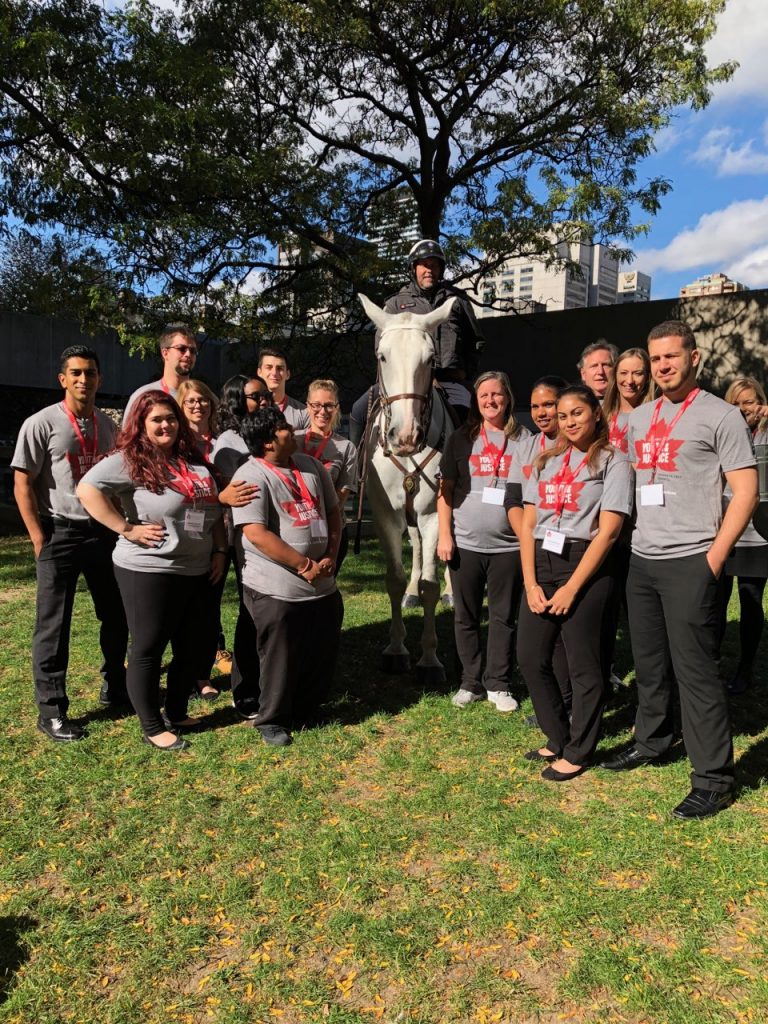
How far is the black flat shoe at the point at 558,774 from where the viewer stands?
3.86m

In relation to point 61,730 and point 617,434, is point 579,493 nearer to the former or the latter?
point 617,434

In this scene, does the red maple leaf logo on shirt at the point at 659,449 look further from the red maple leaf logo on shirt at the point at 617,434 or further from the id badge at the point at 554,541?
the id badge at the point at 554,541

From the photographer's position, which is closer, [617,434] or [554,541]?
[554,541]

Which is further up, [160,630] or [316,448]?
[316,448]

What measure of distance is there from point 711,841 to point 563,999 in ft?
4.16

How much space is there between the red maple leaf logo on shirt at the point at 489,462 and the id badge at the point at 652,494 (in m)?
1.16

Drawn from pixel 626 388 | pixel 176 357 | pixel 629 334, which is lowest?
pixel 626 388

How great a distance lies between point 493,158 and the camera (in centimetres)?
1594

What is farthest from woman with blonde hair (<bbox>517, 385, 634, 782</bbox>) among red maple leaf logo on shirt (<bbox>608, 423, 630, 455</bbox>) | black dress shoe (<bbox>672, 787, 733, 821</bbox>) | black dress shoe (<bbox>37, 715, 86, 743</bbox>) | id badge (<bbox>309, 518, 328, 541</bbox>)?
black dress shoe (<bbox>37, 715, 86, 743</bbox>)

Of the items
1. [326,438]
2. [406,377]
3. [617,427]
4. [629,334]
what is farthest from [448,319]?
[629,334]

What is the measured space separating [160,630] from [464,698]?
7.03ft

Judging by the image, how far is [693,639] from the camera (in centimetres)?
345

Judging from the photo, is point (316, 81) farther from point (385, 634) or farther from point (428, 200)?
point (385, 634)

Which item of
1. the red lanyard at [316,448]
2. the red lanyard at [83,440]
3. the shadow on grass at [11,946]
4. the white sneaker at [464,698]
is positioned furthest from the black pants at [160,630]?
the white sneaker at [464,698]
